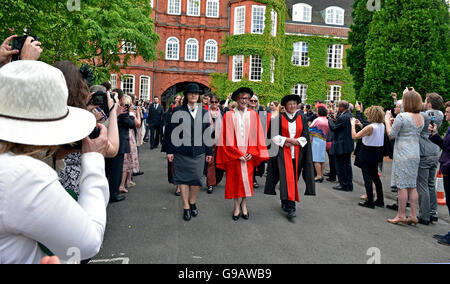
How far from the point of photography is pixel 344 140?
27.5 ft

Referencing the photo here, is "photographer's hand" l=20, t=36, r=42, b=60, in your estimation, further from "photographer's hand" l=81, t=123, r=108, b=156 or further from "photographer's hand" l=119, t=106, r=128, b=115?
"photographer's hand" l=119, t=106, r=128, b=115

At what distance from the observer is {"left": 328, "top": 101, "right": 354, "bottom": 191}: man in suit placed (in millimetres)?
8414

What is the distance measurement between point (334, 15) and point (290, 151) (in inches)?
1244

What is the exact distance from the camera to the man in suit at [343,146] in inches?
331

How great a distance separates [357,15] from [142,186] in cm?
1857

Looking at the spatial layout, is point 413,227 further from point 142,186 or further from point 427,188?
point 142,186

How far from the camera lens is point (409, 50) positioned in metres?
14.1

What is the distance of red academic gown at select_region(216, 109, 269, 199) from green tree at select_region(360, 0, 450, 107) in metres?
11.0

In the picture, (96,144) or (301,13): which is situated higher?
(301,13)

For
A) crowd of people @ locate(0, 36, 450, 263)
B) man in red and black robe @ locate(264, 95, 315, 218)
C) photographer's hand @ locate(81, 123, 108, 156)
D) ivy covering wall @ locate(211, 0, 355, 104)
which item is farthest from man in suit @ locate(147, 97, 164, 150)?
ivy covering wall @ locate(211, 0, 355, 104)

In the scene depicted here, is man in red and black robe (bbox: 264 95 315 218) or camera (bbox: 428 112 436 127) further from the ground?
camera (bbox: 428 112 436 127)

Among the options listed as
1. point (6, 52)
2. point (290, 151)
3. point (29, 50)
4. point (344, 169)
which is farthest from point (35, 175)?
point (344, 169)

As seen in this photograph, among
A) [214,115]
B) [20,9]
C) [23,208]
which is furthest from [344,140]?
[23,208]

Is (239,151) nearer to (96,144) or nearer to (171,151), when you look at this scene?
(171,151)
